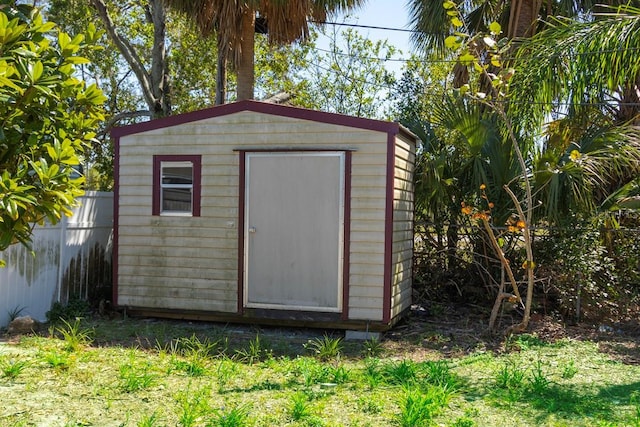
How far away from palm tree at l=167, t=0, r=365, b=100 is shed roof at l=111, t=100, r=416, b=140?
142 inches

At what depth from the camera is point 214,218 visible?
27.0 feet

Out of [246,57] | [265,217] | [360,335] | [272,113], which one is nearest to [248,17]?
[246,57]

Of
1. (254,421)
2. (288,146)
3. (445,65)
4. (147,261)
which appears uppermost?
(445,65)

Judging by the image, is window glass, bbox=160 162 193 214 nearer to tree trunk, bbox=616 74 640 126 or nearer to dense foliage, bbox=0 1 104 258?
dense foliage, bbox=0 1 104 258

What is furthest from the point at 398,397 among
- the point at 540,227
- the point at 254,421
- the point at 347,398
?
the point at 540,227

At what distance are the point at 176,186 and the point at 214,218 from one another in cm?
72

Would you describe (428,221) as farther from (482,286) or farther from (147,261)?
(147,261)

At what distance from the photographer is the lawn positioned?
4633 mm

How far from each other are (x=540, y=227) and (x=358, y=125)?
2.89m

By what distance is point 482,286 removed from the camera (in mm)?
9414

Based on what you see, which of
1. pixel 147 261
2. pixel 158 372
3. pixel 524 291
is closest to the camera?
pixel 158 372

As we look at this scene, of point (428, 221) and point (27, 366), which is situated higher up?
point (428, 221)

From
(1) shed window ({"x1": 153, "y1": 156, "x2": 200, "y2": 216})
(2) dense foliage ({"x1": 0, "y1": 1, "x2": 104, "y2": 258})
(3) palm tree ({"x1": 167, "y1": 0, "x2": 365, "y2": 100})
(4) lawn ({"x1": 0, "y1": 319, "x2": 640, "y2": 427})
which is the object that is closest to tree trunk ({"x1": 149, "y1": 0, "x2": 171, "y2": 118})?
(3) palm tree ({"x1": 167, "y1": 0, "x2": 365, "y2": 100})

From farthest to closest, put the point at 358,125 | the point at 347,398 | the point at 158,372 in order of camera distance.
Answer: the point at 358,125
the point at 158,372
the point at 347,398
